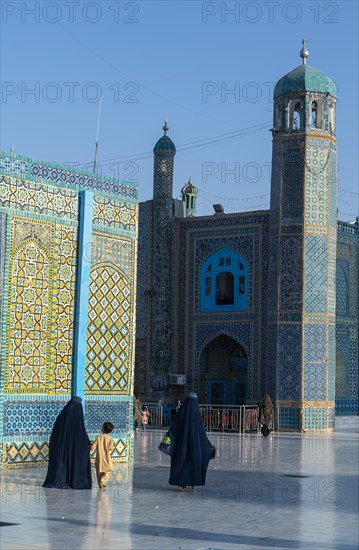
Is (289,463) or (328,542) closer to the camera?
(328,542)

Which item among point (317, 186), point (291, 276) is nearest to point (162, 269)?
point (291, 276)

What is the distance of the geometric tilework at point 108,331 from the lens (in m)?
12.3

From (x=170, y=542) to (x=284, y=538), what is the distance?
2.78 ft

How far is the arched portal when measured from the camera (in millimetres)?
24641

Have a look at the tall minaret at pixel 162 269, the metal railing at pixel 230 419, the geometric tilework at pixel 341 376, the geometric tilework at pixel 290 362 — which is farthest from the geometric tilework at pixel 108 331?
the geometric tilework at pixel 341 376

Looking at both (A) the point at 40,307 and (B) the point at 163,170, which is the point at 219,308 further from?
(A) the point at 40,307

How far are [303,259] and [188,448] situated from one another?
41.5 ft

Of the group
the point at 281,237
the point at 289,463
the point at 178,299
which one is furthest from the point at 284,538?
the point at 178,299

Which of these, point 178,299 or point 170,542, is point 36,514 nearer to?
point 170,542

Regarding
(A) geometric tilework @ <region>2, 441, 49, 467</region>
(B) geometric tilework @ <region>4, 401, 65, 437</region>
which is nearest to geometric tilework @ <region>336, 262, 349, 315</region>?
(B) geometric tilework @ <region>4, 401, 65, 437</region>

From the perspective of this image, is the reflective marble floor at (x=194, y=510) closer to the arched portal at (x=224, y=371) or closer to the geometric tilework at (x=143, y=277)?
the arched portal at (x=224, y=371)

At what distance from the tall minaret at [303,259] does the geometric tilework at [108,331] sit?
31.4ft

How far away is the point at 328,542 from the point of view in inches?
258

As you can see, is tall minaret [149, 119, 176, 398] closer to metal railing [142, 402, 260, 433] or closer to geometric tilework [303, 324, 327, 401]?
metal railing [142, 402, 260, 433]
